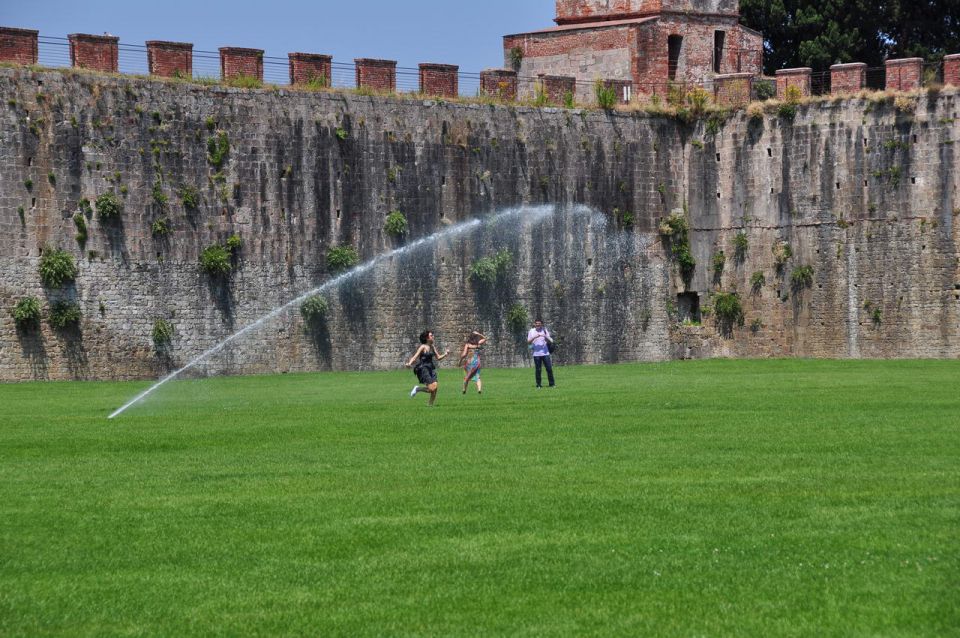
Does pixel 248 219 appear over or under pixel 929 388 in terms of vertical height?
over

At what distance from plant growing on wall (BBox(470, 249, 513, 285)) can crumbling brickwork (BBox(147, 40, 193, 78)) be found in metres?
9.57

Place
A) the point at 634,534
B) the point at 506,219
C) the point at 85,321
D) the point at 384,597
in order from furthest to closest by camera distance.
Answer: the point at 506,219 → the point at 85,321 → the point at 634,534 → the point at 384,597

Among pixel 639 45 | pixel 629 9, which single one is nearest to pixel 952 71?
pixel 639 45

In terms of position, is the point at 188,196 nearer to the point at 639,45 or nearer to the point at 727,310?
the point at 639,45

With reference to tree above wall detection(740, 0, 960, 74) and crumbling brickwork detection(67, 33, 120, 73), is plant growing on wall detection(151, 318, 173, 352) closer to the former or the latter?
crumbling brickwork detection(67, 33, 120, 73)

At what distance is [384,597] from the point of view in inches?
422

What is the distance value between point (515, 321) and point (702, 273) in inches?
248

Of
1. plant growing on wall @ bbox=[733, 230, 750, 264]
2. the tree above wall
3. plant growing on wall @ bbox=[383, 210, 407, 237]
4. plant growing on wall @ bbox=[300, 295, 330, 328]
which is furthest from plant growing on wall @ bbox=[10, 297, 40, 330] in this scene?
the tree above wall

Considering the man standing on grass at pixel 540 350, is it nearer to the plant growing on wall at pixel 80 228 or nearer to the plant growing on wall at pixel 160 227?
the plant growing on wall at pixel 160 227

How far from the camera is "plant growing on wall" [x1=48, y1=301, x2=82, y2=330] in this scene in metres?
38.7

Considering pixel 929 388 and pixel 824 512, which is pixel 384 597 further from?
pixel 929 388

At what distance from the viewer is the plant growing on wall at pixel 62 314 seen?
38656mm

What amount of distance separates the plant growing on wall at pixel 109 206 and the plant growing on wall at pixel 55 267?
1.38m

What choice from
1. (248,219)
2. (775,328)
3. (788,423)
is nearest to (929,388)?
(788,423)
